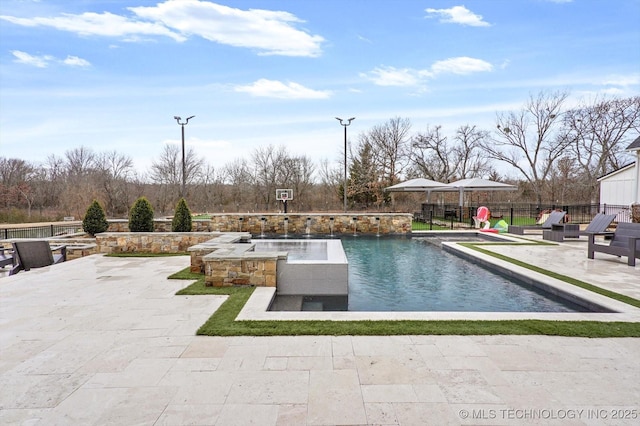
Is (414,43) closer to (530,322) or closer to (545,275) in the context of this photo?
(545,275)

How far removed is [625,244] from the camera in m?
7.27

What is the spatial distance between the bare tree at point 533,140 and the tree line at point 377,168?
6 centimetres

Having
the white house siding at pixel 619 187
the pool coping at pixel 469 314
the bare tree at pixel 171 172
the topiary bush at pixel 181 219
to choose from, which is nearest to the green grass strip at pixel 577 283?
the pool coping at pixel 469 314

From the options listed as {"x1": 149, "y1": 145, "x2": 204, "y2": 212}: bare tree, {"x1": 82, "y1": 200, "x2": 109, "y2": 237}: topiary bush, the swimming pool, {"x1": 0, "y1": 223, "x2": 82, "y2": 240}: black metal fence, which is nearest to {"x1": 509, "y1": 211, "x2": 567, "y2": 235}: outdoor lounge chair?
the swimming pool

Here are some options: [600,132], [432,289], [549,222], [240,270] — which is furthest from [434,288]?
[600,132]

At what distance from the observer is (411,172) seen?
28.2 metres

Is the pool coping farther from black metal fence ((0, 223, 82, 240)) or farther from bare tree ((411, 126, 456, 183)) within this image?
bare tree ((411, 126, 456, 183))

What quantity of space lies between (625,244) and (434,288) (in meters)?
4.35

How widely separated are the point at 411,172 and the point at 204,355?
26804 mm

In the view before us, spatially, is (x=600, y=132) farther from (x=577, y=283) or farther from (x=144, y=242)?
(x=144, y=242)

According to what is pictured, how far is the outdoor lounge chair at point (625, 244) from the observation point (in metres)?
6.88

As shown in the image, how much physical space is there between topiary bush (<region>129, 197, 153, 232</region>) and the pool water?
6.03 meters

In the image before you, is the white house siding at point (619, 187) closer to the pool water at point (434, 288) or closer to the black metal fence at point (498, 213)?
the black metal fence at point (498, 213)

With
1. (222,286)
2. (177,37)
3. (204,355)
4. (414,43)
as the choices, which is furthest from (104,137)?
(204,355)
